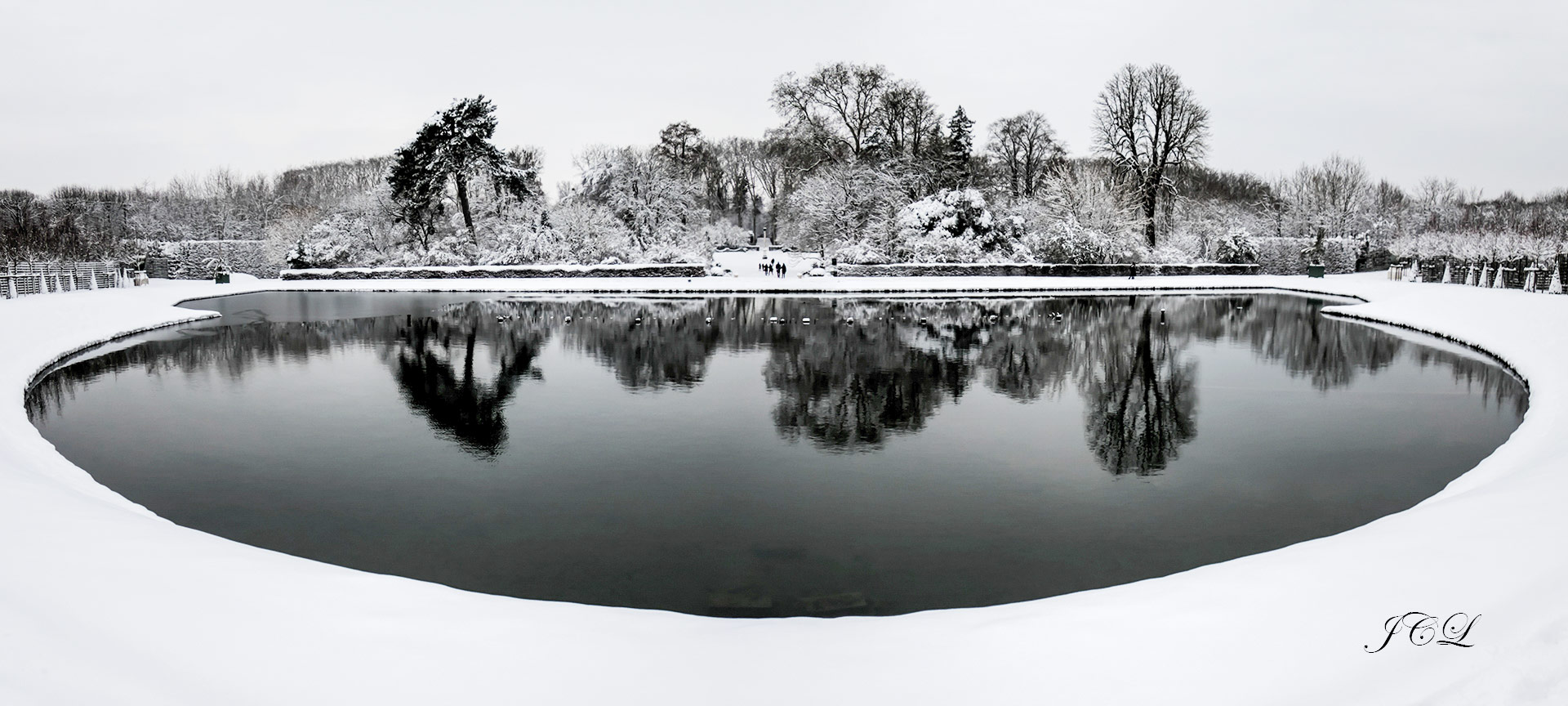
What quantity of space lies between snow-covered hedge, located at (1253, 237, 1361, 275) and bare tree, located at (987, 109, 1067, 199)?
1598 centimetres

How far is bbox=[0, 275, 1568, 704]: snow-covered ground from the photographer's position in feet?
14.9

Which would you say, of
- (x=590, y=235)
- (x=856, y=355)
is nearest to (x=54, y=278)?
(x=590, y=235)

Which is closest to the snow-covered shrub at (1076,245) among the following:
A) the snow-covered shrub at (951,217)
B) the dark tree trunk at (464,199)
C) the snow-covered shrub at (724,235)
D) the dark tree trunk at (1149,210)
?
the snow-covered shrub at (951,217)

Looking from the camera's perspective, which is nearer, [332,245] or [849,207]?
[849,207]

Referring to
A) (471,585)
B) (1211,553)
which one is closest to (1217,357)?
(1211,553)

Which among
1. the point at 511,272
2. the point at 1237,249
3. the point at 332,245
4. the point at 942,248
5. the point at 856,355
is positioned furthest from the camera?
the point at 332,245

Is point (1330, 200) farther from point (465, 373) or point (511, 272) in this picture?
point (465, 373)

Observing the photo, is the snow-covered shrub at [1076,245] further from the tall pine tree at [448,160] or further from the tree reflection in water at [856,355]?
the tall pine tree at [448,160]

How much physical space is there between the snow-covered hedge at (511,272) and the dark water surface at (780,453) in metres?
27.2

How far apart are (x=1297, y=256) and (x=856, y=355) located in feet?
163

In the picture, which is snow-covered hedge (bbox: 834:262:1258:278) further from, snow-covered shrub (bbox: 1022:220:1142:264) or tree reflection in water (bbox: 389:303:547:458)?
tree reflection in water (bbox: 389:303:547:458)

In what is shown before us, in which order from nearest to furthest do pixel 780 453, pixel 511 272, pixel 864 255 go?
pixel 780 453, pixel 864 255, pixel 511 272

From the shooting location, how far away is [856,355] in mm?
19000

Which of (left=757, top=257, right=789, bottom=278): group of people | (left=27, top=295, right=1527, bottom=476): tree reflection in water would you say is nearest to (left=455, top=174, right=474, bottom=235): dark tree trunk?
(left=757, top=257, right=789, bottom=278): group of people
